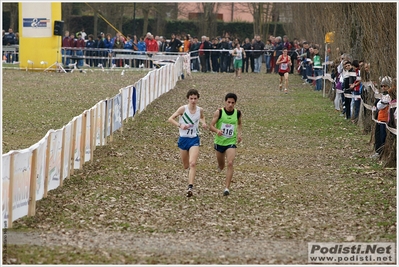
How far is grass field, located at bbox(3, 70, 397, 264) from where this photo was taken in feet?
36.7

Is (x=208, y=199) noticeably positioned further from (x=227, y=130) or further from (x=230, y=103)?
(x=230, y=103)

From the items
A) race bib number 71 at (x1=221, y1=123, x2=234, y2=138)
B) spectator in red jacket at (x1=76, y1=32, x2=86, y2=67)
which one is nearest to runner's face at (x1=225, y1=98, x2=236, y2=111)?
race bib number 71 at (x1=221, y1=123, x2=234, y2=138)

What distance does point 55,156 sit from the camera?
14.3 metres

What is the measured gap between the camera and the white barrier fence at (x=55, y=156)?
11.5 m

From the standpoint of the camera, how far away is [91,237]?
11812 millimetres

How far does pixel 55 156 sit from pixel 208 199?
2574mm

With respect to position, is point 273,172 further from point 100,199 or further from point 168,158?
point 100,199

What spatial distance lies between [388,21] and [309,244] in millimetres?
8047

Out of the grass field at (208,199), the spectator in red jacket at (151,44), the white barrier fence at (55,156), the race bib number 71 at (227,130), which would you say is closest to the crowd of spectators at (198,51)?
the spectator in red jacket at (151,44)

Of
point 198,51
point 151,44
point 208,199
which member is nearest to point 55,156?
point 208,199

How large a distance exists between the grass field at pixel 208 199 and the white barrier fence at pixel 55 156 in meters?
0.26

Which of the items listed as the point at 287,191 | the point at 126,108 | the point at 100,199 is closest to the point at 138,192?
the point at 100,199

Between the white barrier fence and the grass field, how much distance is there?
0.26 metres

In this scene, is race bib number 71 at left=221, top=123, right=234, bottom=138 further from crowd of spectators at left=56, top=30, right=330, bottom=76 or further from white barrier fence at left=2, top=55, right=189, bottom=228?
crowd of spectators at left=56, top=30, right=330, bottom=76
